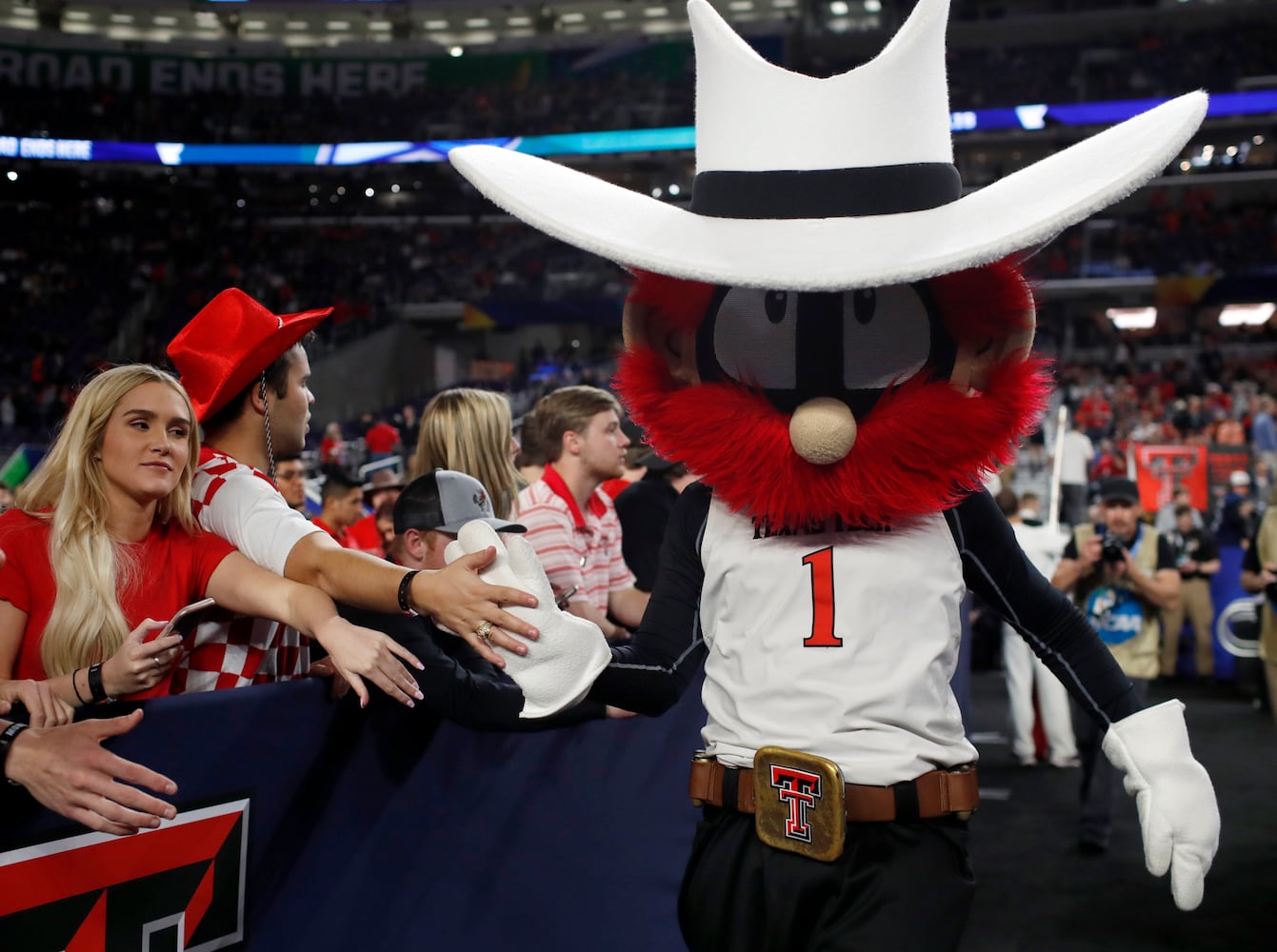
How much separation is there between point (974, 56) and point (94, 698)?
30.4 m

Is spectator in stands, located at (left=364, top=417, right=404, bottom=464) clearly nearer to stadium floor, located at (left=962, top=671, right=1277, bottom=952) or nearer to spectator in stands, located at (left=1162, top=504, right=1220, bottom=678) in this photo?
spectator in stands, located at (left=1162, top=504, right=1220, bottom=678)

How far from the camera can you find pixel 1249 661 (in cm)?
896

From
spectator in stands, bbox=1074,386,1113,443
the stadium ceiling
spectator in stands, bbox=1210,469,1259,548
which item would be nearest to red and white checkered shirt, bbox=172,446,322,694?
spectator in stands, bbox=1210,469,1259,548

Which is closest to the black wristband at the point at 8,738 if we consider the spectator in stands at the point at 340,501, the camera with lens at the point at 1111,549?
the camera with lens at the point at 1111,549

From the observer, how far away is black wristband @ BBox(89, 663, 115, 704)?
74.9 inches

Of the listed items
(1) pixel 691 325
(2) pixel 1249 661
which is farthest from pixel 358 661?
(2) pixel 1249 661

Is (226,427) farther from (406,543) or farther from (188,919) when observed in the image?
(188,919)

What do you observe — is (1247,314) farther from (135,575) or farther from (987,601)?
(135,575)

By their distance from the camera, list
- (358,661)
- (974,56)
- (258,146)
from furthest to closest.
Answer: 1. (974,56)
2. (258,146)
3. (358,661)

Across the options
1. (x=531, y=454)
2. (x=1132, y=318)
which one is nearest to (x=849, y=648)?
(x=531, y=454)

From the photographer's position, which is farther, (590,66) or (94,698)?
(590,66)

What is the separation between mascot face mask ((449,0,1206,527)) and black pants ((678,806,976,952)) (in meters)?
0.49

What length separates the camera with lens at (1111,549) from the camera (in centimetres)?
511

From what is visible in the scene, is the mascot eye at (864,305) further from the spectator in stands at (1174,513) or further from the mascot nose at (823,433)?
the spectator in stands at (1174,513)
